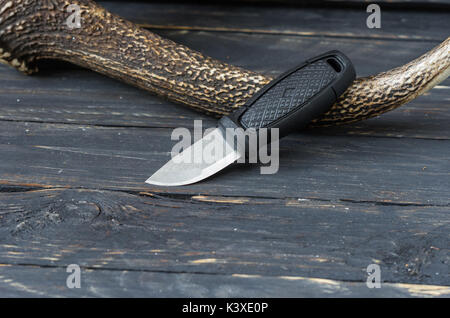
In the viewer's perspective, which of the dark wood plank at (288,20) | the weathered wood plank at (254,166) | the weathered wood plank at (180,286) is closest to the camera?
the weathered wood plank at (180,286)

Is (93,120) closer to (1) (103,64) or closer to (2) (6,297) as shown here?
(1) (103,64)

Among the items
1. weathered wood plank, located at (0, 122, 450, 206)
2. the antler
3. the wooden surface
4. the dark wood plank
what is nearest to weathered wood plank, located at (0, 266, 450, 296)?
the wooden surface

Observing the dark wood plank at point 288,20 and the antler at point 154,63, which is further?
the dark wood plank at point 288,20

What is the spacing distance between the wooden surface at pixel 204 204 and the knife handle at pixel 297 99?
0.28 ft

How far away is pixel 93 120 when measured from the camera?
1.12m

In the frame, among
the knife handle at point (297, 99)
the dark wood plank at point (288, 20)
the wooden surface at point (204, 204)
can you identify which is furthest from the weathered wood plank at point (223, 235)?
the dark wood plank at point (288, 20)

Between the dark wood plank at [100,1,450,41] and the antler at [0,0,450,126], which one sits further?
the dark wood plank at [100,1,450,41]

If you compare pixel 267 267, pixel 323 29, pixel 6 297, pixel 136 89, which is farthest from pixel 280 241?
pixel 323 29

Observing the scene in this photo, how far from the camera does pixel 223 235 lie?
0.88 m

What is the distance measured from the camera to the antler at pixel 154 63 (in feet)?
3.39

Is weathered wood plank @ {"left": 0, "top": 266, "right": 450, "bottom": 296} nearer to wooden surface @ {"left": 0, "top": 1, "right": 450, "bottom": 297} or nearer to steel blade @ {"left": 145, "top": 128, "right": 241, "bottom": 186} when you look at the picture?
wooden surface @ {"left": 0, "top": 1, "right": 450, "bottom": 297}

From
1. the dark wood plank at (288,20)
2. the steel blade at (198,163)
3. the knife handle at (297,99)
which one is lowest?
the steel blade at (198,163)

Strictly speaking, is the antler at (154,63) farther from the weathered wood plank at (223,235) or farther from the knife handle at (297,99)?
the weathered wood plank at (223,235)

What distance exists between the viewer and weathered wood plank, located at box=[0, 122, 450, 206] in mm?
960
